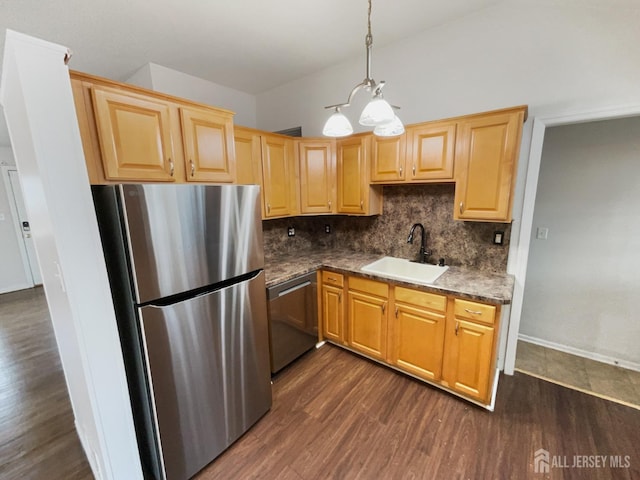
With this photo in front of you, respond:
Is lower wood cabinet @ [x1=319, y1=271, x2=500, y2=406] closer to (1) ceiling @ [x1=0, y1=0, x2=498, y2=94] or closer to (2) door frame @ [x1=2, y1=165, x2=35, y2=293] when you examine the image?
(1) ceiling @ [x1=0, y1=0, x2=498, y2=94]

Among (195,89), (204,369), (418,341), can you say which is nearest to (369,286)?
(418,341)

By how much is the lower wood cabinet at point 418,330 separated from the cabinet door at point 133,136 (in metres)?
1.61

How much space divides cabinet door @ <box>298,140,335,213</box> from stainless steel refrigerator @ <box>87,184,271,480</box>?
1.09 metres

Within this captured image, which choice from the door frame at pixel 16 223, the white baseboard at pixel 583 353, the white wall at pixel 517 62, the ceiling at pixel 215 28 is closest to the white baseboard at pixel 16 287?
the door frame at pixel 16 223

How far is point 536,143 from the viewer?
1.92 m

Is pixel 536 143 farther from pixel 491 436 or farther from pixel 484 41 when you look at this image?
Answer: pixel 491 436

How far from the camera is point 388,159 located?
2.30 meters

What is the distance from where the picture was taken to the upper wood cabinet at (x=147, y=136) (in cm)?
131

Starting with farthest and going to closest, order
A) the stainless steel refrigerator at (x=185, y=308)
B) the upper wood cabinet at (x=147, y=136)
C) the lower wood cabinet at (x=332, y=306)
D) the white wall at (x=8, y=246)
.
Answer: the white wall at (x=8, y=246)
the lower wood cabinet at (x=332, y=306)
the upper wood cabinet at (x=147, y=136)
the stainless steel refrigerator at (x=185, y=308)

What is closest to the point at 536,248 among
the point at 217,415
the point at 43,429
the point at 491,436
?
the point at 491,436

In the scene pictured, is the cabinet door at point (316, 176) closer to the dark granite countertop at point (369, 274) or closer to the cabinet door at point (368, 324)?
the dark granite countertop at point (369, 274)

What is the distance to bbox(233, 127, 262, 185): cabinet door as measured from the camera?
7.07 feet

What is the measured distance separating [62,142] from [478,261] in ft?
8.85

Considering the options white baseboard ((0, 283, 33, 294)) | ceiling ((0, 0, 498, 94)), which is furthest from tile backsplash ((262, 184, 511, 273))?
white baseboard ((0, 283, 33, 294))
